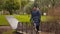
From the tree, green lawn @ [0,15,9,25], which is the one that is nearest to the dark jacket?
the tree

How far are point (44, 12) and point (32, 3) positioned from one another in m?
0.20

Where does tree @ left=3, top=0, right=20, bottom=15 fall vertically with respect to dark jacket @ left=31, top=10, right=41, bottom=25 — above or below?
above

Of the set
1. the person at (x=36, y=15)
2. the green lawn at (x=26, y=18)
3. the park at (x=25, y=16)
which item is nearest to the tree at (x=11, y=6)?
the park at (x=25, y=16)

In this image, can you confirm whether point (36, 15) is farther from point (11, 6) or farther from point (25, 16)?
point (11, 6)

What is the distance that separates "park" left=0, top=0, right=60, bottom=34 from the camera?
292cm

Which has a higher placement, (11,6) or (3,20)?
(11,6)

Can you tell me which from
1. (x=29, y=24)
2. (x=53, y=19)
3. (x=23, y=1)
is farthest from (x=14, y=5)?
(x=53, y=19)

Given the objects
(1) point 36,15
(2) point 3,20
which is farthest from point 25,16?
(2) point 3,20

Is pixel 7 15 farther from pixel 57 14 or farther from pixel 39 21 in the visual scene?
pixel 57 14

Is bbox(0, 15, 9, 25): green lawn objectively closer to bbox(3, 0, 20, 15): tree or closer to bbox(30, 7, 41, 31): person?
bbox(3, 0, 20, 15): tree

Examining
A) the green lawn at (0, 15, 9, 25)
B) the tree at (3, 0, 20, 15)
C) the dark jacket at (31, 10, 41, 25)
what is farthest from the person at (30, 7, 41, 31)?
the green lawn at (0, 15, 9, 25)

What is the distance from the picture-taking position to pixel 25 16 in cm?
294

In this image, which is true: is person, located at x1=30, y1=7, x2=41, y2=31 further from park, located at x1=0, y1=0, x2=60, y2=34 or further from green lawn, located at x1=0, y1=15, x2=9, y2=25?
green lawn, located at x1=0, y1=15, x2=9, y2=25

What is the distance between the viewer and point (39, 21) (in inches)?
116
